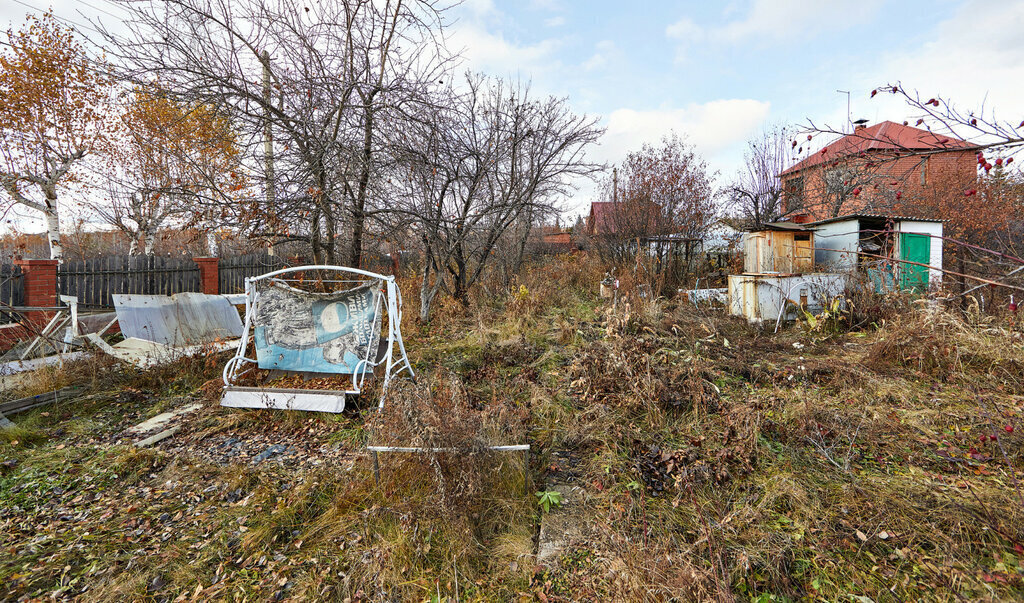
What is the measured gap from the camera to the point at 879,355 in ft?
16.3

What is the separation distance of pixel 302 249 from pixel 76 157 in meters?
11.8

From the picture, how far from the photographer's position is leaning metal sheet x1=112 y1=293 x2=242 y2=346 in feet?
18.3

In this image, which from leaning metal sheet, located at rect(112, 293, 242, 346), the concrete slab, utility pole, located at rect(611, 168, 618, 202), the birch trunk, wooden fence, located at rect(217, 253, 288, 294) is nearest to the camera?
the concrete slab

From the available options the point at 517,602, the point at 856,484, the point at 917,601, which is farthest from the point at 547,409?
the point at 917,601

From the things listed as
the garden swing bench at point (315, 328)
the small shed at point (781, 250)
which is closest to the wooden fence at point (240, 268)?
the garden swing bench at point (315, 328)

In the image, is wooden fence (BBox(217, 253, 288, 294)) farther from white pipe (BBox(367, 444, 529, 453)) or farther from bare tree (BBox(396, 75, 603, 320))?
white pipe (BBox(367, 444, 529, 453))

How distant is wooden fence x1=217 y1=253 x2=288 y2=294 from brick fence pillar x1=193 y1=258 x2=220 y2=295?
0.18 metres

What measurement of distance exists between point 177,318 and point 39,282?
4.09 meters

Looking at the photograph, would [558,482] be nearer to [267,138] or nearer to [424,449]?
[424,449]

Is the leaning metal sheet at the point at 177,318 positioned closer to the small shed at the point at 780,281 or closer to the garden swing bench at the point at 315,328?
the garden swing bench at the point at 315,328

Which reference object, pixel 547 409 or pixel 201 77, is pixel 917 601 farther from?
pixel 201 77

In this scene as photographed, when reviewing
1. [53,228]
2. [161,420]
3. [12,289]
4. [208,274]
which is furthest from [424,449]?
[53,228]

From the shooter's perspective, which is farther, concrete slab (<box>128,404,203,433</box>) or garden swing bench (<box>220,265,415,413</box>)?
garden swing bench (<box>220,265,415,413</box>)

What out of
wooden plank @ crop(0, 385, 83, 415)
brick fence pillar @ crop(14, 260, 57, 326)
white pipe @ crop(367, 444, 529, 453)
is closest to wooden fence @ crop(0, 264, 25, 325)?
brick fence pillar @ crop(14, 260, 57, 326)
